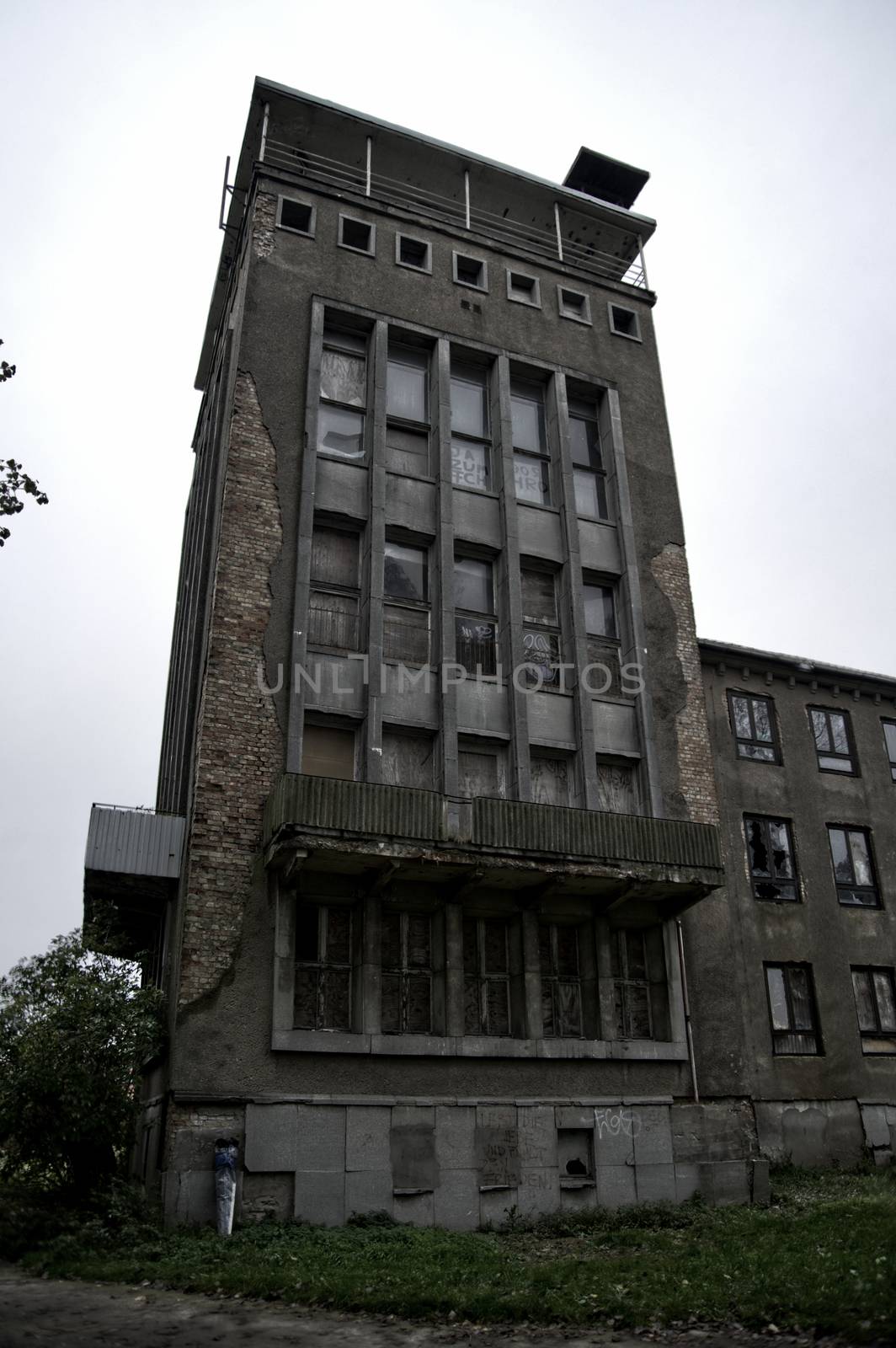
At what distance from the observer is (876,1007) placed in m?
25.9

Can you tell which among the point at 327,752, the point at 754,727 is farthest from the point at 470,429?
the point at 754,727

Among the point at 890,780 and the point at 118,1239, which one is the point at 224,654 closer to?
the point at 118,1239

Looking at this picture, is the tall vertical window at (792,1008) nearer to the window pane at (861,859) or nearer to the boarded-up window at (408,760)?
the window pane at (861,859)

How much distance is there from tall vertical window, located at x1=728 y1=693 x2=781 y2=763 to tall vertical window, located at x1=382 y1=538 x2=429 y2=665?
8.56m

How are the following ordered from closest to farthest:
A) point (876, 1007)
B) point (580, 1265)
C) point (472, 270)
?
point (580, 1265) → point (876, 1007) → point (472, 270)

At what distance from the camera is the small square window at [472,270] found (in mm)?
28328

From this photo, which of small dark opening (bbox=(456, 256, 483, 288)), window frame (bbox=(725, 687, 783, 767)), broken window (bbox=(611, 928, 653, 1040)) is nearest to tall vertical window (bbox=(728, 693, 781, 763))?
window frame (bbox=(725, 687, 783, 767))

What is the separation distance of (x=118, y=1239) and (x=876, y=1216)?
36.8 ft

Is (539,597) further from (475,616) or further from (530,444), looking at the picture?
(530,444)

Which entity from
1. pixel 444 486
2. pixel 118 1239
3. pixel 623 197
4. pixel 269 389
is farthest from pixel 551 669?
pixel 623 197

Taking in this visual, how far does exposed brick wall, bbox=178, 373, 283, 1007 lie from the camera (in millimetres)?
19125

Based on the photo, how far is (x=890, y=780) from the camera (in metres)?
28.8

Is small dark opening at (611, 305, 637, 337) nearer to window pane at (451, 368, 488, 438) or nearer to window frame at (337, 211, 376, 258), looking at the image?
window pane at (451, 368, 488, 438)

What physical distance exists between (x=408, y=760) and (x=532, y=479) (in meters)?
8.55
